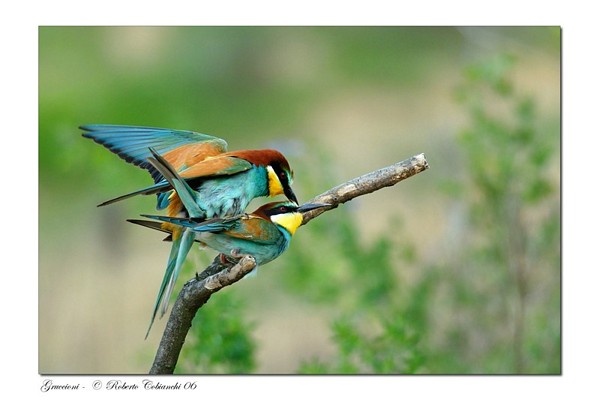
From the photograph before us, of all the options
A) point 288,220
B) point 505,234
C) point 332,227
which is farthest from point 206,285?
point 505,234

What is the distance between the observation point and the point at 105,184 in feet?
10.4

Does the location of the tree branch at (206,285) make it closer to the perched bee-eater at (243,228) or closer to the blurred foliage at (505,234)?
the perched bee-eater at (243,228)

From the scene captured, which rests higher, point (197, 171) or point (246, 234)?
Result: point (197, 171)

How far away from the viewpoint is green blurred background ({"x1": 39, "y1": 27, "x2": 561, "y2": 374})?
3146 mm

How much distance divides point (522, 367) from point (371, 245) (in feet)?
2.27

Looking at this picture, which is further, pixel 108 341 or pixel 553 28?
pixel 108 341

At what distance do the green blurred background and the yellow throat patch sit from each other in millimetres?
522

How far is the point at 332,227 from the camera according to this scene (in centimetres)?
337

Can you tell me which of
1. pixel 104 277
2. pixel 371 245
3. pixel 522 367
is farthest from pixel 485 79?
pixel 104 277

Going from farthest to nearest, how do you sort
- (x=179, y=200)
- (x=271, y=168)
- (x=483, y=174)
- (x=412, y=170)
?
(x=483, y=174) < (x=271, y=168) < (x=179, y=200) < (x=412, y=170)

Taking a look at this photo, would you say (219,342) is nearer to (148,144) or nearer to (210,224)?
(148,144)

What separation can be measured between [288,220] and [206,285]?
0.38 metres

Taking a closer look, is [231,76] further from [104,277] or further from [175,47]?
[104,277]
